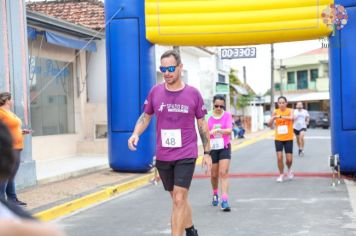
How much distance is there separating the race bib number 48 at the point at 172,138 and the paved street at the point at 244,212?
1463 mm

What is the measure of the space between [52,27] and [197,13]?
3.95 m

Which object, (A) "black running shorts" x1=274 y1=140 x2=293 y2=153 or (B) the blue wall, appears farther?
(B) the blue wall

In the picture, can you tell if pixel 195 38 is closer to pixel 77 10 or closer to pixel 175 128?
pixel 175 128

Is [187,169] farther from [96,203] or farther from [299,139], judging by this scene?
[299,139]

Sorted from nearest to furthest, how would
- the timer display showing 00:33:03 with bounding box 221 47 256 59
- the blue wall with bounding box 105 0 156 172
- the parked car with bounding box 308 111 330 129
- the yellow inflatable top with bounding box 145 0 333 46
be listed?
1. the yellow inflatable top with bounding box 145 0 333 46
2. the blue wall with bounding box 105 0 156 172
3. the timer display showing 00:33:03 with bounding box 221 47 256 59
4. the parked car with bounding box 308 111 330 129

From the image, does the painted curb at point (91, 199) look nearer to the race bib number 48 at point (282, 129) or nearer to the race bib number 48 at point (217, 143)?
the race bib number 48 at point (217, 143)

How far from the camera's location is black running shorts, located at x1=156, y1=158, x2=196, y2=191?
558cm

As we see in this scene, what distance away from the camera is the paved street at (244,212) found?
682 centimetres

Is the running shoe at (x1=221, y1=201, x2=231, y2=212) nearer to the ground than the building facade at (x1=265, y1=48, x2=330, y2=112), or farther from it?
nearer to the ground

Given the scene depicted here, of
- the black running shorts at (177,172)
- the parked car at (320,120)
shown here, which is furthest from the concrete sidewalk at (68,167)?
the parked car at (320,120)

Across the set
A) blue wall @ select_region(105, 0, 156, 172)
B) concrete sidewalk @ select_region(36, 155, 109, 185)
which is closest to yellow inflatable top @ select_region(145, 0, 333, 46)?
blue wall @ select_region(105, 0, 156, 172)

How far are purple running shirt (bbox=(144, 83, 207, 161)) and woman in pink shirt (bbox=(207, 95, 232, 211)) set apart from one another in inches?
89.5

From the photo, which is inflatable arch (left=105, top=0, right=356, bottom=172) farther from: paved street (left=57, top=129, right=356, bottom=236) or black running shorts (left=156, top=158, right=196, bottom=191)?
black running shorts (left=156, top=158, right=196, bottom=191)

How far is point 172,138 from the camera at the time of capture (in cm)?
565
